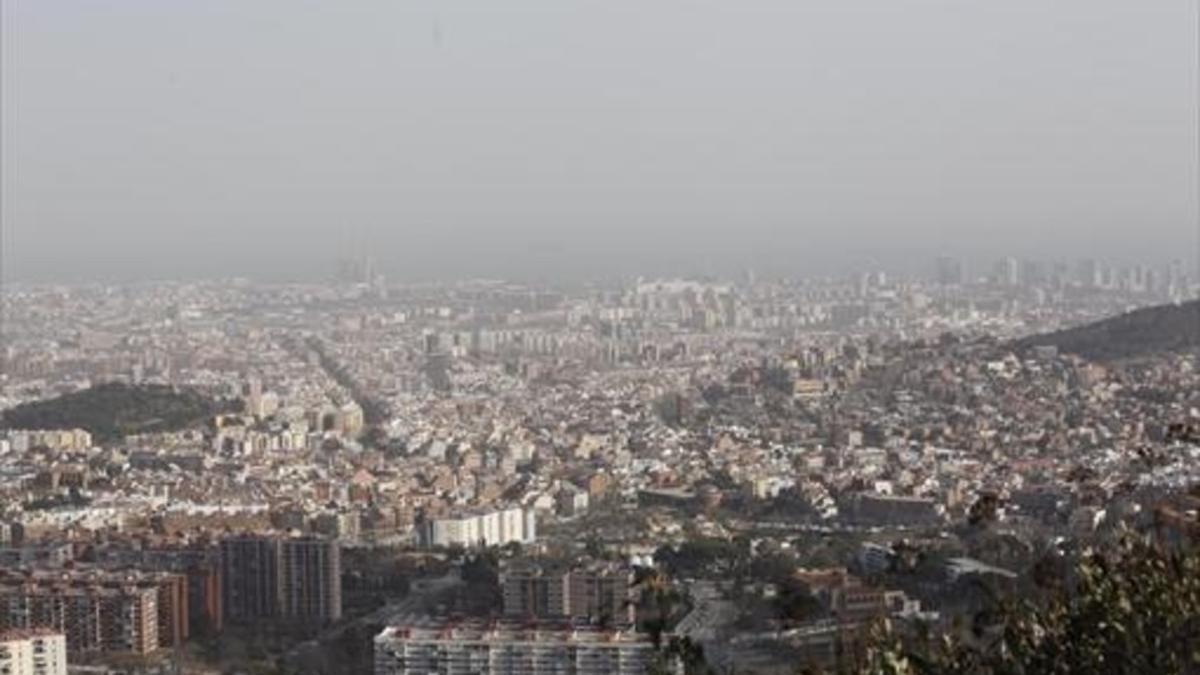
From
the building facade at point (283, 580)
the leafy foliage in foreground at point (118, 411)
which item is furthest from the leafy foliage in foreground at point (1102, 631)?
the leafy foliage in foreground at point (118, 411)

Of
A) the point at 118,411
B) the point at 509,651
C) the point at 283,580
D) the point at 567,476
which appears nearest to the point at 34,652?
the point at 509,651

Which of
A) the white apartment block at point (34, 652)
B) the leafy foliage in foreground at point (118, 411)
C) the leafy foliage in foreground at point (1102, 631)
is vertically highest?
the leafy foliage in foreground at point (1102, 631)

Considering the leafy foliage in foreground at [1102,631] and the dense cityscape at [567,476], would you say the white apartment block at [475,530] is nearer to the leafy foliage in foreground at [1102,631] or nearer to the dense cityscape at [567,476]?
the dense cityscape at [567,476]

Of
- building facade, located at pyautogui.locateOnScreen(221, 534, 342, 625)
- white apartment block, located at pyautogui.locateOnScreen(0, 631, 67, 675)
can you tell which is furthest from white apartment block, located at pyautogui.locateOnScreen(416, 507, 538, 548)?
white apartment block, located at pyautogui.locateOnScreen(0, 631, 67, 675)

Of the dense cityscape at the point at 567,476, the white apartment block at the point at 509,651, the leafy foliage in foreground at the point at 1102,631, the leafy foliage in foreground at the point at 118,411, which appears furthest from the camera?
the leafy foliage in foreground at the point at 118,411

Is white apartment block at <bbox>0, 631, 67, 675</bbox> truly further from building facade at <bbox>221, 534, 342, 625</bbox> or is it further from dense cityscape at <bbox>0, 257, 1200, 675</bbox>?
building facade at <bbox>221, 534, 342, 625</bbox>

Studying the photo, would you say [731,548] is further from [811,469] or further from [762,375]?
[762,375]

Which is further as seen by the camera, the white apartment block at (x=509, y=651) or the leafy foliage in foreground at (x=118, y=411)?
the leafy foliage in foreground at (x=118, y=411)

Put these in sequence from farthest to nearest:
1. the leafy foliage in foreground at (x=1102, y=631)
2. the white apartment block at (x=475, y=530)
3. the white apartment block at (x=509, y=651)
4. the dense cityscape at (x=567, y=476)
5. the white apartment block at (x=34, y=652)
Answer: the white apartment block at (x=475, y=530) < the white apartment block at (x=34, y=652) < the dense cityscape at (x=567, y=476) < the white apartment block at (x=509, y=651) < the leafy foliage in foreground at (x=1102, y=631)

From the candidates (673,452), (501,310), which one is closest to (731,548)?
(673,452)
